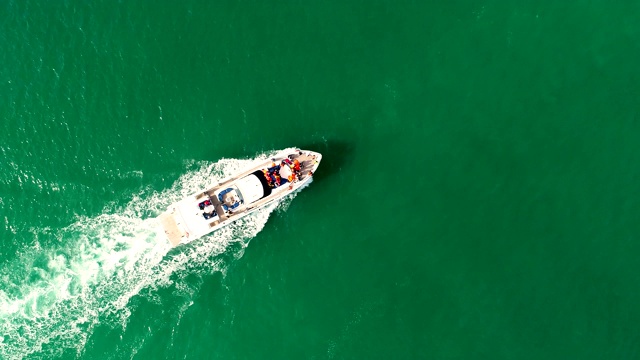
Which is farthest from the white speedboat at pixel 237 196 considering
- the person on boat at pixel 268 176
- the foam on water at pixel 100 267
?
the foam on water at pixel 100 267

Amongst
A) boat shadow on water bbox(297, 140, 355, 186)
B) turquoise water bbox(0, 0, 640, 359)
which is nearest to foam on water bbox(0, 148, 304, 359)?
turquoise water bbox(0, 0, 640, 359)

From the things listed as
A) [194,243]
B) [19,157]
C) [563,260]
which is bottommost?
→ [563,260]

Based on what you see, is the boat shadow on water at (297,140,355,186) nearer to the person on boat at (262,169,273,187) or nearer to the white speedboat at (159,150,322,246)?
the white speedboat at (159,150,322,246)

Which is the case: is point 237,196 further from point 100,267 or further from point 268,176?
point 100,267

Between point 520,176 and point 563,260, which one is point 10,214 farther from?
point 563,260

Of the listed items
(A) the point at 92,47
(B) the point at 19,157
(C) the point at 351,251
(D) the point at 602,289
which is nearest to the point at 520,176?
(D) the point at 602,289

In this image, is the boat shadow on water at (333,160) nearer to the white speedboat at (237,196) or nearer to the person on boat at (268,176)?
the white speedboat at (237,196)
